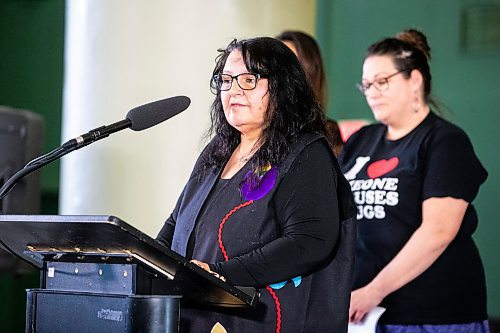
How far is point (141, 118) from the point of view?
6.48ft

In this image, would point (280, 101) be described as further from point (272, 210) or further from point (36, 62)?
point (36, 62)

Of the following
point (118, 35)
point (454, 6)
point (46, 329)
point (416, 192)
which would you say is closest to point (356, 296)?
point (416, 192)

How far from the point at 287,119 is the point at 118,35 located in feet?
5.63

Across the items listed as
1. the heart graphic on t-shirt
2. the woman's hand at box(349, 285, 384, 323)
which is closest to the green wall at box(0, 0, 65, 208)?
the heart graphic on t-shirt

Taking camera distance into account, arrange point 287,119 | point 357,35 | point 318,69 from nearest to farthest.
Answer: point 287,119
point 318,69
point 357,35

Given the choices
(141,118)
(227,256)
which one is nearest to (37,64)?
(141,118)

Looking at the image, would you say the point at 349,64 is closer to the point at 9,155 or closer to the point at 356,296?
the point at 9,155

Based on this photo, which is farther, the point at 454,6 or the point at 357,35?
the point at 357,35

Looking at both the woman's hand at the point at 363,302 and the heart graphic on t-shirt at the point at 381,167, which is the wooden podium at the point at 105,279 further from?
the heart graphic on t-shirt at the point at 381,167

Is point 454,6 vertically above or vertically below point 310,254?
above

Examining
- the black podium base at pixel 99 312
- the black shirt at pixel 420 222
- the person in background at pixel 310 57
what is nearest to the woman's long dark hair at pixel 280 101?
the black podium base at pixel 99 312

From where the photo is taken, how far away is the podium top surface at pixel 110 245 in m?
1.57

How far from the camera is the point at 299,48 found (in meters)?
3.05

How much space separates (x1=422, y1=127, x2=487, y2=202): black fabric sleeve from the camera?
2.75 m
